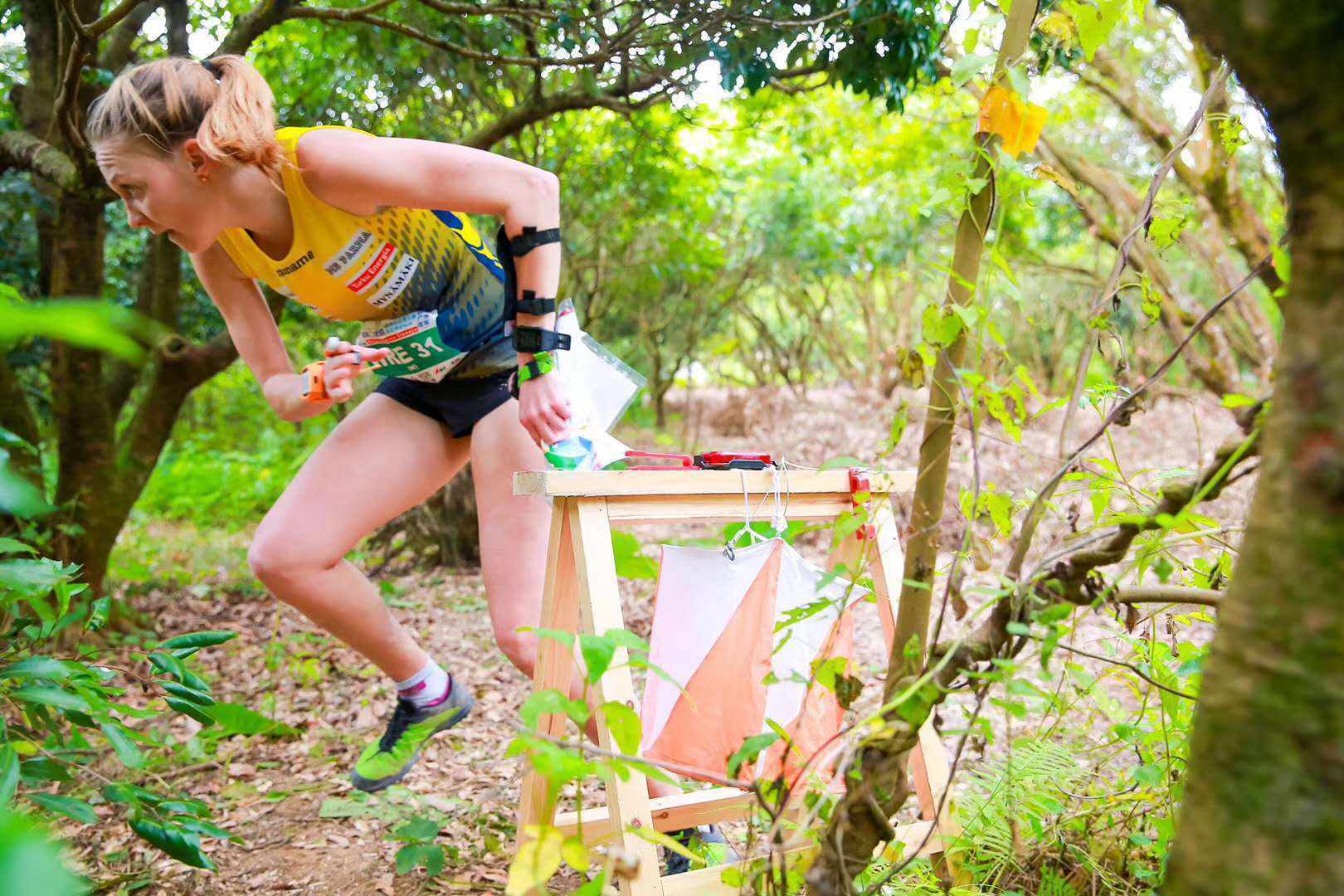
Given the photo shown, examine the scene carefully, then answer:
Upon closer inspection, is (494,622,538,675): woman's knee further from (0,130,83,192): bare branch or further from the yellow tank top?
(0,130,83,192): bare branch

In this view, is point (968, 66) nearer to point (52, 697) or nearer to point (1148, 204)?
point (1148, 204)

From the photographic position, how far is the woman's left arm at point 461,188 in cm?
206

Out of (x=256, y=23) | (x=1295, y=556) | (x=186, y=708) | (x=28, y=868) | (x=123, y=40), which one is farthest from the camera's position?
(x=123, y=40)

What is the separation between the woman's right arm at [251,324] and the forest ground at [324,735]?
1.07 meters

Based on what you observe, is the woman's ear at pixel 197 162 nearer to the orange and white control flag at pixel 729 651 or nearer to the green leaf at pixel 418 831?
the orange and white control flag at pixel 729 651

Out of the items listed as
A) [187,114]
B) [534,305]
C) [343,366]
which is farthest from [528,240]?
[187,114]

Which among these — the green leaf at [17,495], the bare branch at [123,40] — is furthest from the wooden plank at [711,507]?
the bare branch at [123,40]

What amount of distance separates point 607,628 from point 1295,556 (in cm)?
102

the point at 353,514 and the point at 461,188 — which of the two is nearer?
the point at 461,188

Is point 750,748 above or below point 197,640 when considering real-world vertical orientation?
above

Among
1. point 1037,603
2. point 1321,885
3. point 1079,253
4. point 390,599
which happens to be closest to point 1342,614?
point 1321,885

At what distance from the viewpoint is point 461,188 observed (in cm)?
211

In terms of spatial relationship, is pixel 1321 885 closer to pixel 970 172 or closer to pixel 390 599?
pixel 970 172

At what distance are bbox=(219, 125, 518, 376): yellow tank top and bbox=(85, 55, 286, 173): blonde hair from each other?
0.26 ft
